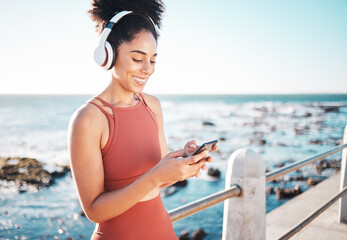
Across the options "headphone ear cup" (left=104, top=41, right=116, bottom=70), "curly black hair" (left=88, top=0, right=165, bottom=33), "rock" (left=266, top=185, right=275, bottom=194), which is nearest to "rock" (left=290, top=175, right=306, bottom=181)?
"rock" (left=266, top=185, right=275, bottom=194)

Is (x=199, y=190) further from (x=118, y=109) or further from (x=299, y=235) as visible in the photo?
(x=118, y=109)

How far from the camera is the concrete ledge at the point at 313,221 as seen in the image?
3971 millimetres

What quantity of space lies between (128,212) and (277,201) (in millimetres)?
9502

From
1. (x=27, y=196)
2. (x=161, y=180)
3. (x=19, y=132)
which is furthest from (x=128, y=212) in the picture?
(x=19, y=132)

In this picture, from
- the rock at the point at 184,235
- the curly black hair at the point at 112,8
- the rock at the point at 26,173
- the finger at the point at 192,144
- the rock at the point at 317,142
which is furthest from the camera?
the rock at the point at 317,142

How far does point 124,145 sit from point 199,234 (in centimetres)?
698

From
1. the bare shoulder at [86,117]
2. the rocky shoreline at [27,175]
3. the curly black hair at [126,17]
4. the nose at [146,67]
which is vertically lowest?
the rocky shoreline at [27,175]

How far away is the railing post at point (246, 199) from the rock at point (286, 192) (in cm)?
867

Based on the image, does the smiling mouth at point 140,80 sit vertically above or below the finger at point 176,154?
above

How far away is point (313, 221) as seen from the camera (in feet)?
14.2

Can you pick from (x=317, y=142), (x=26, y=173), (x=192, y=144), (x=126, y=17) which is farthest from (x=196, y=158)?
(x=317, y=142)

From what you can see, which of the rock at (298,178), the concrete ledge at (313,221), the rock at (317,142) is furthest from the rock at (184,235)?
the rock at (317,142)

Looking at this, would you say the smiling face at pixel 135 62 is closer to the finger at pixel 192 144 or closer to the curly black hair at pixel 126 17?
the curly black hair at pixel 126 17

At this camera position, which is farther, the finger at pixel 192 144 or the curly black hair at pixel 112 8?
the curly black hair at pixel 112 8
